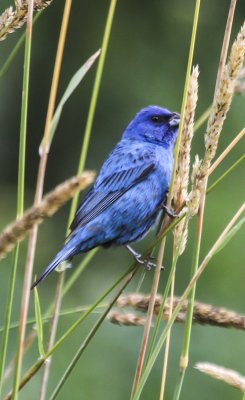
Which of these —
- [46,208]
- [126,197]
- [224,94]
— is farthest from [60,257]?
[46,208]

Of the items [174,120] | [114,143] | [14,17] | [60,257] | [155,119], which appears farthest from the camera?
[114,143]

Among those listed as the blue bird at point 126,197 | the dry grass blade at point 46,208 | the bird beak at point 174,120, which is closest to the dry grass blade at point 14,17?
the dry grass blade at point 46,208

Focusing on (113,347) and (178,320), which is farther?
(113,347)

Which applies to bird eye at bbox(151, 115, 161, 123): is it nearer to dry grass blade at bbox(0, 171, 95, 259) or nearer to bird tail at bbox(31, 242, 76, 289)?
bird tail at bbox(31, 242, 76, 289)

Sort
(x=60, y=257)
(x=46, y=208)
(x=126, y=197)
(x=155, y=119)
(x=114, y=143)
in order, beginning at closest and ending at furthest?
(x=46, y=208)
(x=60, y=257)
(x=126, y=197)
(x=155, y=119)
(x=114, y=143)

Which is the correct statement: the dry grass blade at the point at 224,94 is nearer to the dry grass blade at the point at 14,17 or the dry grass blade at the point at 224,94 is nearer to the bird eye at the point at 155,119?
the dry grass blade at the point at 14,17

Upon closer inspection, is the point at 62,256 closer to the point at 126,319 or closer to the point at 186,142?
the point at 126,319

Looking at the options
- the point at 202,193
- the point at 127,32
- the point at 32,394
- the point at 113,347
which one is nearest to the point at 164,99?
the point at 127,32

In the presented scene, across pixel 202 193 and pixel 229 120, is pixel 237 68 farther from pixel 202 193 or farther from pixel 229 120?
pixel 229 120
